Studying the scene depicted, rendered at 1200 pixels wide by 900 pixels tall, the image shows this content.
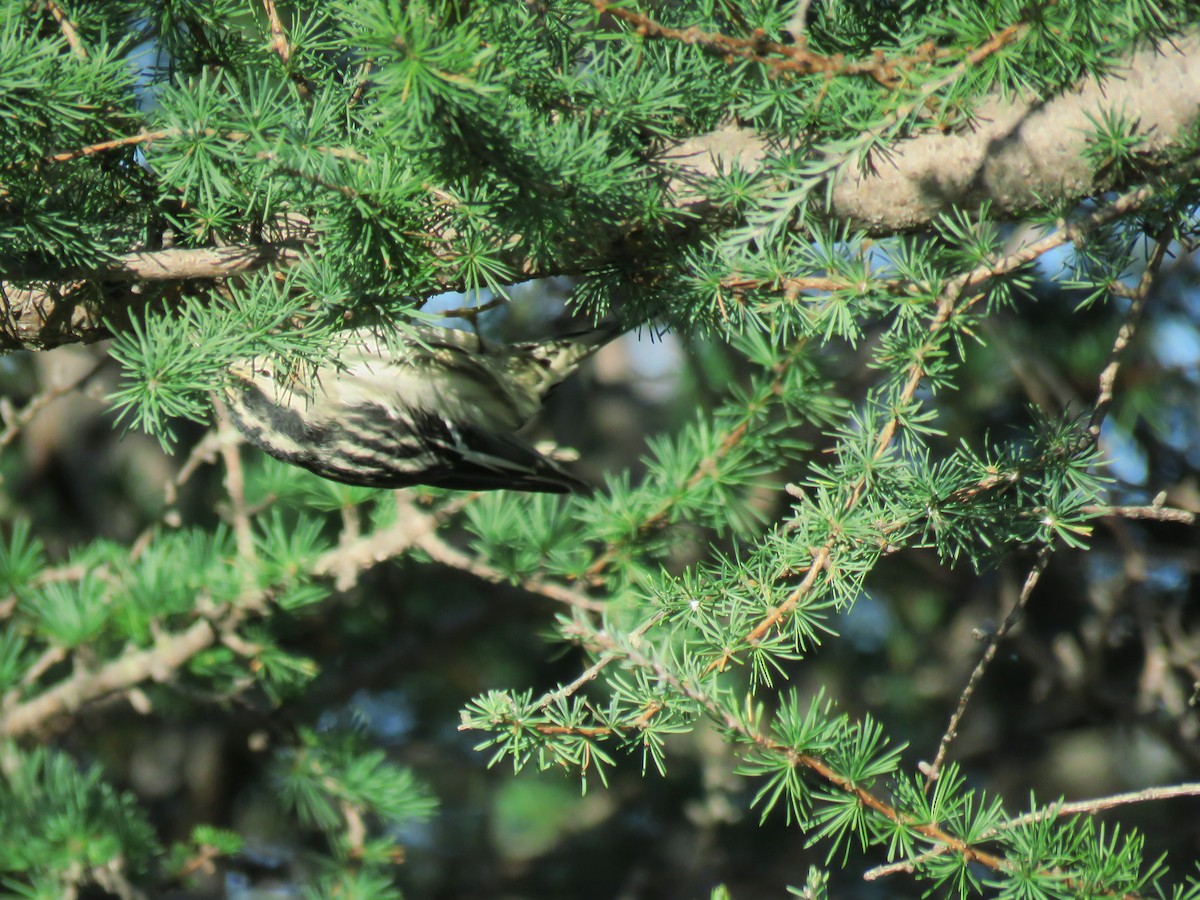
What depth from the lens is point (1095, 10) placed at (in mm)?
1452

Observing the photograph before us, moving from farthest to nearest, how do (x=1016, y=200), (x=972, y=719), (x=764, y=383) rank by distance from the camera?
1. (x=972, y=719)
2. (x=764, y=383)
3. (x=1016, y=200)

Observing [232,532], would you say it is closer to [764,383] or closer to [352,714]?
[352,714]

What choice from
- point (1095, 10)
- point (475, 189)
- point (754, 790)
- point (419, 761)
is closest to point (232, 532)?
→ point (419, 761)

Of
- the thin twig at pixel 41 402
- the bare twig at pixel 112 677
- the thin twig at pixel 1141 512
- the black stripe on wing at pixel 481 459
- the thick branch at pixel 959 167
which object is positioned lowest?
the bare twig at pixel 112 677

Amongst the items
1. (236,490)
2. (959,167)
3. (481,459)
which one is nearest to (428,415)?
(481,459)

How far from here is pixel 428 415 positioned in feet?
9.86

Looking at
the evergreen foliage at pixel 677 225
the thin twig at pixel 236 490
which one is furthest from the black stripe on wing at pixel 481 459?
A: the evergreen foliage at pixel 677 225

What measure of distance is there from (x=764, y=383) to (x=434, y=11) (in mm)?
1473

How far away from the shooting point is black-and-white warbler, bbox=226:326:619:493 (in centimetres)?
272

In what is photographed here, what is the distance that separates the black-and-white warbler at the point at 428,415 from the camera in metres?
2.72

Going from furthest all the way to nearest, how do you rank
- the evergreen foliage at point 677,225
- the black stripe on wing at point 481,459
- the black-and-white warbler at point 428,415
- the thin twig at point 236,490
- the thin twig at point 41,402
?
the thin twig at point 236,490, the black stripe on wing at point 481,459, the thin twig at point 41,402, the black-and-white warbler at point 428,415, the evergreen foliage at point 677,225

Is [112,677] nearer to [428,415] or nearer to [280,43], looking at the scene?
[428,415]

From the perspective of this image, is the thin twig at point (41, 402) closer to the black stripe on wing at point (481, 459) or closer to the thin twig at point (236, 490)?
the thin twig at point (236, 490)

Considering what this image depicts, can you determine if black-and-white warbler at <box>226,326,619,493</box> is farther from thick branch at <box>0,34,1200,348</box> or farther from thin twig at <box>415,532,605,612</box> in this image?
thick branch at <box>0,34,1200,348</box>
